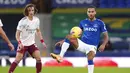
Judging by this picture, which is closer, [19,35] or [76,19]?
[19,35]

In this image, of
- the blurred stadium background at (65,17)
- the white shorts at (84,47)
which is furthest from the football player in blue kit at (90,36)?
the blurred stadium background at (65,17)

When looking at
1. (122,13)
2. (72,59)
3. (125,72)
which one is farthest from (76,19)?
(125,72)

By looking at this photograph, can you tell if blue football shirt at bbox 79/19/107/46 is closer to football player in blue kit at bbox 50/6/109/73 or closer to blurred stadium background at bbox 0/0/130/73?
football player in blue kit at bbox 50/6/109/73

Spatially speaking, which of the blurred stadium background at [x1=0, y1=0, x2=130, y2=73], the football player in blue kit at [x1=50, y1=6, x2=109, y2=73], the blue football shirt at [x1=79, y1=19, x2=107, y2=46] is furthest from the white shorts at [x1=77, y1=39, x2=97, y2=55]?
the blurred stadium background at [x1=0, y1=0, x2=130, y2=73]

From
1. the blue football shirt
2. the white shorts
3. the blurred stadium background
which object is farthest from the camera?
the blurred stadium background

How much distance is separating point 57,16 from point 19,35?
13161 millimetres

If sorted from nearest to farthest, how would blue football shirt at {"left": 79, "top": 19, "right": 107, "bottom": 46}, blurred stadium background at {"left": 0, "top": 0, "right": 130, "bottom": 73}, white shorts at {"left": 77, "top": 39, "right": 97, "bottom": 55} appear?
white shorts at {"left": 77, "top": 39, "right": 97, "bottom": 55}, blue football shirt at {"left": 79, "top": 19, "right": 107, "bottom": 46}, blurred stadium background at {"left": 0, "top": 0, "right": 130, "bottom": 73}

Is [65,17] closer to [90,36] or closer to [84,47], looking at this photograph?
[90,36]

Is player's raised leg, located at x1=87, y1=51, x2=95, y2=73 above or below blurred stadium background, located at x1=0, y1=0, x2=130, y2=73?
above

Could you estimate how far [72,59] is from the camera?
17766mm

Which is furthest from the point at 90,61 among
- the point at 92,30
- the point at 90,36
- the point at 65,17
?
the point at 65,17

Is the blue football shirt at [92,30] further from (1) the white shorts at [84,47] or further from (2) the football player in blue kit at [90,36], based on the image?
(1) the white shorts at [84,47]

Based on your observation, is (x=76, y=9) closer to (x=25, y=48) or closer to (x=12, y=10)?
(x=12, y=10)

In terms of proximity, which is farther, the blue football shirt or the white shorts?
the blue football shirt
